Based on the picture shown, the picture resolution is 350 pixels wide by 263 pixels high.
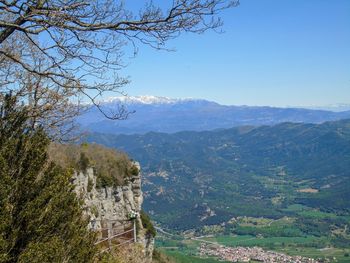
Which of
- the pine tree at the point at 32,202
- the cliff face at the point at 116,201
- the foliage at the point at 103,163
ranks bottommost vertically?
the cliff face at the point at 116,201

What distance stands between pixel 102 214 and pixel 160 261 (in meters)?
11.2

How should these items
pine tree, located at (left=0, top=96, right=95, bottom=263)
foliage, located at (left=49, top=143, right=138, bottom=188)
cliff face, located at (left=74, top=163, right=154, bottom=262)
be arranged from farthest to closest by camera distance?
foliage, located at (left=49, top=143, right=138, bottom=188) → cliff face, located at (left=74, top=163, right=154, bottom=262) → pine tree, located at (left=0, top=96, right=95, bottom=263)

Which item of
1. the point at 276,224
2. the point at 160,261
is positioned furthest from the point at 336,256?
the point at 160,261

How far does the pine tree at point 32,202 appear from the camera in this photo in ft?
27.0

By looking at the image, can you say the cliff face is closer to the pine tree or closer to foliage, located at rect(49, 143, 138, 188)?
foliage, located at rect(49, 143, 138, 188)

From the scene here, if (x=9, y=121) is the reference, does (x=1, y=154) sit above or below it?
below

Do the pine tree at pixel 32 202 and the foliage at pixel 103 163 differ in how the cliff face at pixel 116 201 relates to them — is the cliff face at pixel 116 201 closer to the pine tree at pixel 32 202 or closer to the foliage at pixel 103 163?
the foliage at pixel 103 163

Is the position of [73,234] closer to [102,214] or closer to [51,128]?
[51,128]

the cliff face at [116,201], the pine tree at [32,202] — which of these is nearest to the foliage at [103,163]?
the cliff face at [116,201]

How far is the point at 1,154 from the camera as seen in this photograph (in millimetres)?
8688

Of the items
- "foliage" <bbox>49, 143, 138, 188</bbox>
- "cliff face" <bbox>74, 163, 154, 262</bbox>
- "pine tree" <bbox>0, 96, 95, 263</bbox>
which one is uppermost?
"pine tree" <bbox>0, 96, 95, 263</bbox>

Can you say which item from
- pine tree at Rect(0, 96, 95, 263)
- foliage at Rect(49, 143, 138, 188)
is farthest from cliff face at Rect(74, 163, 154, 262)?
pine tree at Rect(0, 96, 95, 263)

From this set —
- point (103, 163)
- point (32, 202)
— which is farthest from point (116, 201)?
point (32, 202)

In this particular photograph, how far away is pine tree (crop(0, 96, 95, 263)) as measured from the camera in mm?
8227
